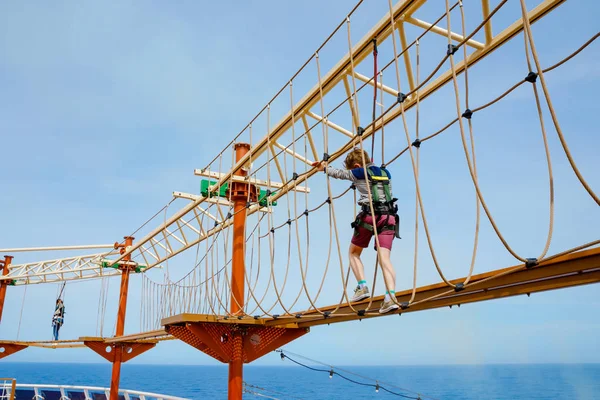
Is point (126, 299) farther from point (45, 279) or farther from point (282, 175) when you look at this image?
point (282, 175)

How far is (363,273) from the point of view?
4.23m

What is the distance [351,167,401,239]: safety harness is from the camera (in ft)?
13.0

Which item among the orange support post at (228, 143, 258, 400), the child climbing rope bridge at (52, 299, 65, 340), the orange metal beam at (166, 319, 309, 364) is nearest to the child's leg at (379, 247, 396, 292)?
the orange metal beam at (166, 319, 309, 364)

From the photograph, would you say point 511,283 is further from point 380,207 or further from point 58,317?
point 58,317

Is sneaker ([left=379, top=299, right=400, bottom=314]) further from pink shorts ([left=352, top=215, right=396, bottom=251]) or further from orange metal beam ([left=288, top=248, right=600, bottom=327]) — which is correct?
pink shorts ([left=352, top=215, right=396, bottom=251])

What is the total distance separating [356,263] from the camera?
4.23 metres

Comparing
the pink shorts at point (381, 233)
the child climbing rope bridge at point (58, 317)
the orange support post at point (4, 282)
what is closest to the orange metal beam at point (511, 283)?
the pink shorts at point (381, 233)

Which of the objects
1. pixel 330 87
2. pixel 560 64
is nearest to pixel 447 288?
pixel 560 64

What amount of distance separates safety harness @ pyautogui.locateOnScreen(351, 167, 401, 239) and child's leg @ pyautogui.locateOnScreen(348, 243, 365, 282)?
6.2 inches

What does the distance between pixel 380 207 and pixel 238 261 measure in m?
4.24

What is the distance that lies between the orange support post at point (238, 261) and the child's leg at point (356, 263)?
3.05 meters

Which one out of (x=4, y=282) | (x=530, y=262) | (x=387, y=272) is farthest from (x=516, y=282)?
(x=4, y=282)

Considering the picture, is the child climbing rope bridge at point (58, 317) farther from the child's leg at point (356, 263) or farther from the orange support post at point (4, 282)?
→ the child's leg at point (356, 263)

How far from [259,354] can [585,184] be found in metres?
5.56
